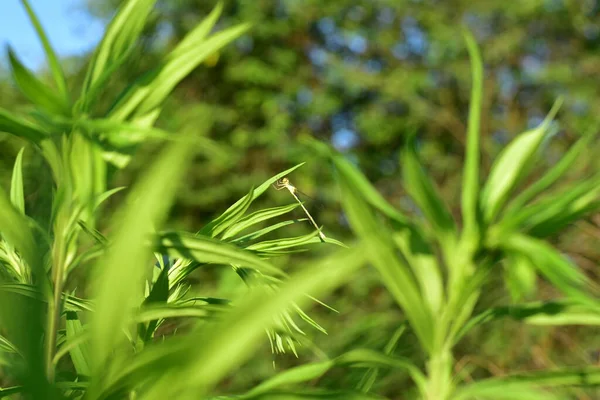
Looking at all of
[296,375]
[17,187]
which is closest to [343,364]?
[296,375]

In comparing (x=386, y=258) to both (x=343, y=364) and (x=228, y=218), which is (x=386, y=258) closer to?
(x=343, y=364)

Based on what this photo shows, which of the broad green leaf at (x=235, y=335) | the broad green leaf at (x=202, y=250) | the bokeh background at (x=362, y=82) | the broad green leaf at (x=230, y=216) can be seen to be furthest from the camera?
the bokeh background at (x=362, y=82)

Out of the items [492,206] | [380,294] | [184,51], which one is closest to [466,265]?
[492,206]

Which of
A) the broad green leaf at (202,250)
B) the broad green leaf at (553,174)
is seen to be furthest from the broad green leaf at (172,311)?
the broad green leaf at (553,174)

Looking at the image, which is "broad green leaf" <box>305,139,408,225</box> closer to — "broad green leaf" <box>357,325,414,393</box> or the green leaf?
"broad green leaf" <box>357,325,414,393</box>

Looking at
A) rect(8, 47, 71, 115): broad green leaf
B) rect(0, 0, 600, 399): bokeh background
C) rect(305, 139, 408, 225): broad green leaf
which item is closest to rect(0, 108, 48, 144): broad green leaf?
rect(8, 47, 71, 115): broad green leaf

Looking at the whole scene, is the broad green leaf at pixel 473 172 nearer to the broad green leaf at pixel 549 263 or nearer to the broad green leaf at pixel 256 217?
the broad green leaf at pixel 549 263
